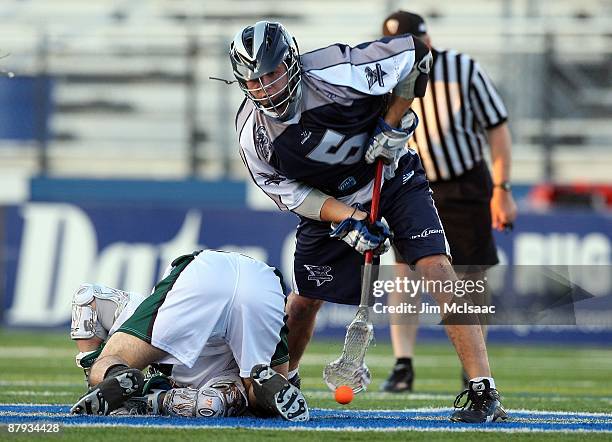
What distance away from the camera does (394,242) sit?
4793mm

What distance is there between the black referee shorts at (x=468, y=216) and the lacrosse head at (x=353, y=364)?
1770mm

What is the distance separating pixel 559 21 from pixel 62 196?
4.98m

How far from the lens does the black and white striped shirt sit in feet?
21.0

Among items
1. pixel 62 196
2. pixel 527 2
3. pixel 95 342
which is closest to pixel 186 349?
pixel 95 342

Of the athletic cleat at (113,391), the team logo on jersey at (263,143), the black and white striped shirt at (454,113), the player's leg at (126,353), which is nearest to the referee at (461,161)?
the black and white striped shirt at (454,113)

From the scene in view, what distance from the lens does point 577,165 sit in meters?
11.9

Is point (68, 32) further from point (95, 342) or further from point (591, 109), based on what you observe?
point (95, 342)

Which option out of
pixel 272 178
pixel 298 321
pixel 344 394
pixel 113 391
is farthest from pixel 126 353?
pixel 298 321

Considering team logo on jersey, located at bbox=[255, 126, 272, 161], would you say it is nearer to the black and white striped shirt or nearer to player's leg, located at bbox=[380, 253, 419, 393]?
player's leg, located at bbox=[380, 253, 419, 393]

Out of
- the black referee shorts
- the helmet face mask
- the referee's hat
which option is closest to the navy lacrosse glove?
the helmet face mask

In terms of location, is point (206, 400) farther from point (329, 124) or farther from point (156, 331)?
point (329, 124)

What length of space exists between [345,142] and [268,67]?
0.43m

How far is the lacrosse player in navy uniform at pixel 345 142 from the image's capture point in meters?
4.51

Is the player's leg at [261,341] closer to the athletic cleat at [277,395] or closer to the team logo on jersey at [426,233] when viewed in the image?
the athletic cleat at [277,395]
